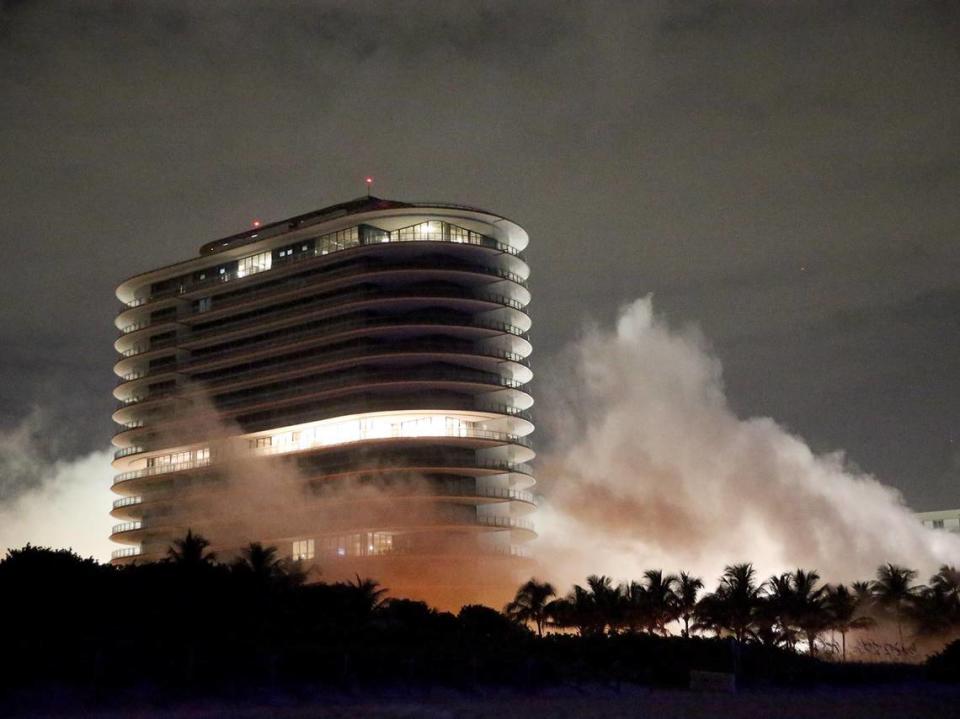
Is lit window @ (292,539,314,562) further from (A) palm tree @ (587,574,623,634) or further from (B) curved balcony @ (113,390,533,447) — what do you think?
(A) palm tree @ (587,574,623,634)

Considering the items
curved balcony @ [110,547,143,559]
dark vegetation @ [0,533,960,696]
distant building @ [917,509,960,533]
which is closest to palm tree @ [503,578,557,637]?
dark vegetation @ [0,533,960,696]

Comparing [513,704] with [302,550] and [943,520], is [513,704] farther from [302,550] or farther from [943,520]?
[943,520]

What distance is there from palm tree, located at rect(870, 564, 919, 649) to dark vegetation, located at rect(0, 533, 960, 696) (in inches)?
4.2

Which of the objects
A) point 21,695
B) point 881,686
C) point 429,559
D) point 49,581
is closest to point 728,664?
point 881,686

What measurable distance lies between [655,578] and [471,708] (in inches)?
2118

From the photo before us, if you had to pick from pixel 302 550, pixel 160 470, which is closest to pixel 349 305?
pixel 302 550

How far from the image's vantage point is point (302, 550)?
121688 millimetres

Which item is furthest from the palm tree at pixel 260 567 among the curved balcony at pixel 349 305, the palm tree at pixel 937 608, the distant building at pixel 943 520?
the distant building at pixel 943 520

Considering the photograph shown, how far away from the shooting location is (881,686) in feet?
223

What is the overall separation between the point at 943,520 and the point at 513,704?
124m

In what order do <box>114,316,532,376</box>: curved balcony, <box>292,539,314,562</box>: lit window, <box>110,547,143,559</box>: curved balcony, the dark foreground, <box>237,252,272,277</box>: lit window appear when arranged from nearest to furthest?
the dark foreground
<box>292,539,314,562</box>: lit window
<box>114,316,532,376</box>: curved balcony
<box>237,252,272,277</box>: lit window
<box>110,547,143,559</box>: curved balcony

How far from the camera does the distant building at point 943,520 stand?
16088cm

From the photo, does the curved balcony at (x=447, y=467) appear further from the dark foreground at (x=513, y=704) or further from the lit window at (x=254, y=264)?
the dark foreground at (x=513, y=704)

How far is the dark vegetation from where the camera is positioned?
4678 cm
